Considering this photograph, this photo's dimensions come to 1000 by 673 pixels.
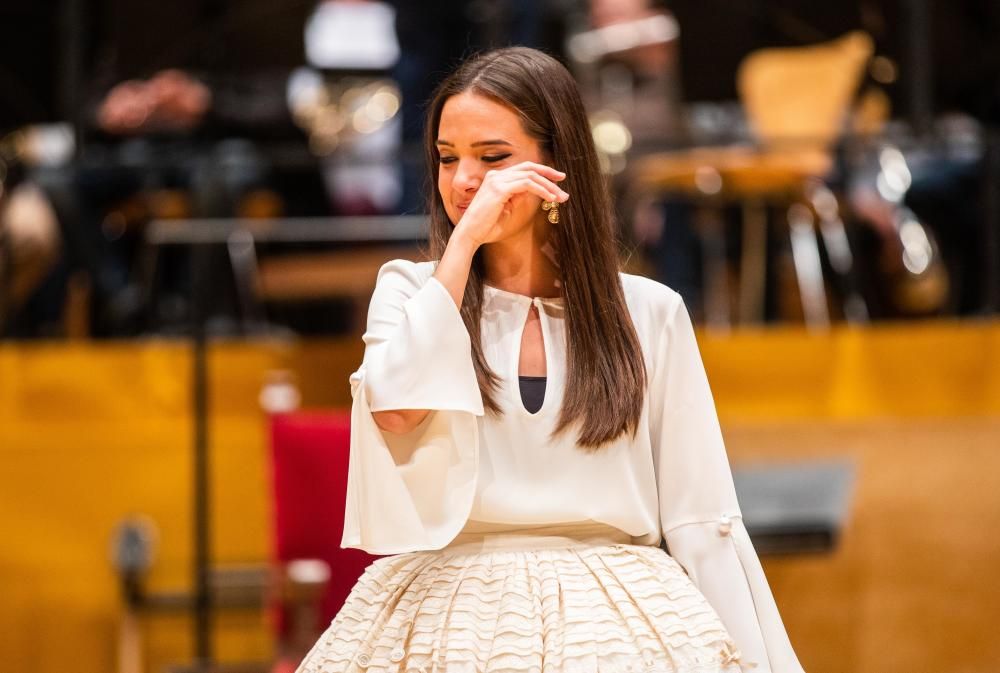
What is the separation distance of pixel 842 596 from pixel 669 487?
2288mm

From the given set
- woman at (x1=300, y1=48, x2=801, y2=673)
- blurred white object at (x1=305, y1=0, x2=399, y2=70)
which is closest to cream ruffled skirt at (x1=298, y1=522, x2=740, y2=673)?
woman at (x1=300, y1=48, x2=801, y2=673)

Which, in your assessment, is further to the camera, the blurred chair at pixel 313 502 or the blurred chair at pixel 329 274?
the blurred chair at pixel 329 274

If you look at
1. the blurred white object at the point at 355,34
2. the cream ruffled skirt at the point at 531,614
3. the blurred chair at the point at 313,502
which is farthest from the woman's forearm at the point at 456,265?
the blurred white object at the point at 355,34

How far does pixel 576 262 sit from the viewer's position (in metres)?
1.88

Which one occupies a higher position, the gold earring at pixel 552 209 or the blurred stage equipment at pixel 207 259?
the gold earring at pixel 552 209

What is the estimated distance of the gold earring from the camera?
73.5 inches

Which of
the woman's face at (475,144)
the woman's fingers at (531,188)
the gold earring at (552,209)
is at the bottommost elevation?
the gold earring at (552,209)

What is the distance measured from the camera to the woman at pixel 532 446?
66.0 inches

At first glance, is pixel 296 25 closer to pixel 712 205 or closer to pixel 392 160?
pixel 392 160

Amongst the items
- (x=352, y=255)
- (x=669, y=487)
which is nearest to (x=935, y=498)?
(x=352, y=255)

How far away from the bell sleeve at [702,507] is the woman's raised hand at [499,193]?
0.92ft

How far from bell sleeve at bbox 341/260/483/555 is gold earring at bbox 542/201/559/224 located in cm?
21

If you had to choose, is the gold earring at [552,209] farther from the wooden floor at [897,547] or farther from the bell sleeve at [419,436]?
the wooden floor at [897,547]

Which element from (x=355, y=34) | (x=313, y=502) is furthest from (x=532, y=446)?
(x=355, y=34)
